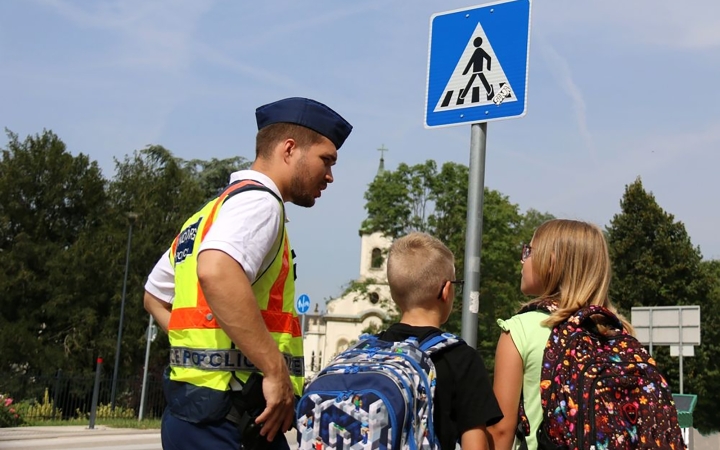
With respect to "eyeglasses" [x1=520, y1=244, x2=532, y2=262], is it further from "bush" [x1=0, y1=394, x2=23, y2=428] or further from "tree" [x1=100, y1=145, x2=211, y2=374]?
"tree" [x1=100, y1=145, x2=211, y2=374]

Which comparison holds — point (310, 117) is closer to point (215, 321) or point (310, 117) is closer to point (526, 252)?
point (215, 321)

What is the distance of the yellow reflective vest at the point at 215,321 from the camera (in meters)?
3.01

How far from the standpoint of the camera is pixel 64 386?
31.0 meters

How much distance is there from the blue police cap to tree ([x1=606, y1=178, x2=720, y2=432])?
39.7m

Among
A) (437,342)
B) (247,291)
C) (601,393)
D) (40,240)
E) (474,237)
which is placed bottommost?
(601,393)

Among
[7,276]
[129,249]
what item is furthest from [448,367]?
[7,276]

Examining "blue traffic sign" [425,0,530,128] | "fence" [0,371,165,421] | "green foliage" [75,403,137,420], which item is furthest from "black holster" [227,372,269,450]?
"green foliage" [75,403,137,420]

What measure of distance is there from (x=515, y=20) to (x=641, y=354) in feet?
10.7

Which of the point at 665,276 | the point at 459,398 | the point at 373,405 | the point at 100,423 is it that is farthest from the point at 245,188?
the point at 665,276

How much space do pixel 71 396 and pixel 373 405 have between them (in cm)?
3076

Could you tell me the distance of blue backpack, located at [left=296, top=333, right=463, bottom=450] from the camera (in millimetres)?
3006

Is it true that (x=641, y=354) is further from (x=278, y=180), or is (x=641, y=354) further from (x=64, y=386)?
(x=64, y=386)

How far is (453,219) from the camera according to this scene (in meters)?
44.2

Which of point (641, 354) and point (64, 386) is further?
point (64, 386)
